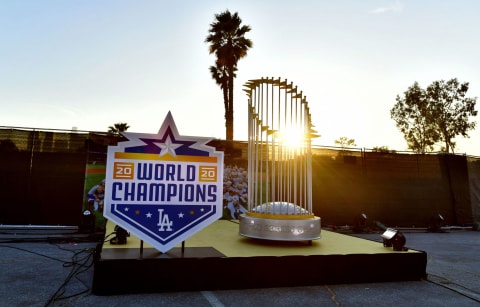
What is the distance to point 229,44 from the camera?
22938mm

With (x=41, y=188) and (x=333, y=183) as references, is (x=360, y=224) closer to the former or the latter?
(x=333, y=183)

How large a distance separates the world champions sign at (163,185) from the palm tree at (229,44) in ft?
58.9

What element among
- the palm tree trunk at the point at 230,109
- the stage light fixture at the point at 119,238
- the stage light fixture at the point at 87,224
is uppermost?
the palm tree trunk at the point at 230,109

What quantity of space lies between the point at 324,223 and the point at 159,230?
9.52 m

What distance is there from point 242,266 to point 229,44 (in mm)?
20421

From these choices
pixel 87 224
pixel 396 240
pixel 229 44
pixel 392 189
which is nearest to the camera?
pixel 396 240

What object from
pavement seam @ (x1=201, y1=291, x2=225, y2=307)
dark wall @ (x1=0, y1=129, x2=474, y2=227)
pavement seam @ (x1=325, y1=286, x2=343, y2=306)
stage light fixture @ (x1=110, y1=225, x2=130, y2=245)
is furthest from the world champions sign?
dark wall @ (x1=0, y1=129, x2=474, y2=227)

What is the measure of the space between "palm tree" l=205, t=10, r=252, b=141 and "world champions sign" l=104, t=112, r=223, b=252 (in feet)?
58.9

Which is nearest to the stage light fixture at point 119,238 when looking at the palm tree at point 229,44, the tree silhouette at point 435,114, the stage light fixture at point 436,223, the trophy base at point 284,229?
the trophy base at point 284,229

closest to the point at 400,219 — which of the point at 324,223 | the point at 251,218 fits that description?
the point at 324,223

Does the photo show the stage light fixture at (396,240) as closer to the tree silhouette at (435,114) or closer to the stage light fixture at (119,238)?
the stage light fixture at (119,238)

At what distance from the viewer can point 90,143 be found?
1129cm

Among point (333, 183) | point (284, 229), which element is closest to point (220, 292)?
point (284, 229)

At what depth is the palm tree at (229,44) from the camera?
22891mm
